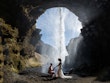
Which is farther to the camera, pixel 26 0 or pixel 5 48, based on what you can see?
pixel 26 0

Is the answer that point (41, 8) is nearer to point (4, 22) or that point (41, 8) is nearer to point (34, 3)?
point (34, 3)

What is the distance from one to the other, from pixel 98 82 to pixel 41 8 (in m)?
30.7

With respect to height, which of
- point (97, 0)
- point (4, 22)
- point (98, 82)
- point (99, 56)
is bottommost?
point (98, 82)

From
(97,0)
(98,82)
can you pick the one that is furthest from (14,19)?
(98,82)

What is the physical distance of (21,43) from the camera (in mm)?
54469

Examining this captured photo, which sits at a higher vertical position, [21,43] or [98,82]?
[21,43]

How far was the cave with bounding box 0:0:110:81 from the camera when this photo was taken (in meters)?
47.7

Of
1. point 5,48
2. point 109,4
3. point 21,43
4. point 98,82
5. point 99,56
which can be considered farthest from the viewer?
point 21,43

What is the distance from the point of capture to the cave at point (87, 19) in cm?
4772

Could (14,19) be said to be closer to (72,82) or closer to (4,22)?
(4,22)

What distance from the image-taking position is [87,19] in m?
60.0

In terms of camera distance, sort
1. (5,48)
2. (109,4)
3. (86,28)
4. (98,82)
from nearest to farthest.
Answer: (98,82)
(5,48)
(109,4)
(86,28)

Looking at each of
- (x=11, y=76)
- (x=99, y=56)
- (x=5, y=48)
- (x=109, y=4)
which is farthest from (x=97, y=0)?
(x=11, y=76)

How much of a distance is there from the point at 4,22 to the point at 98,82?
1949 cm
